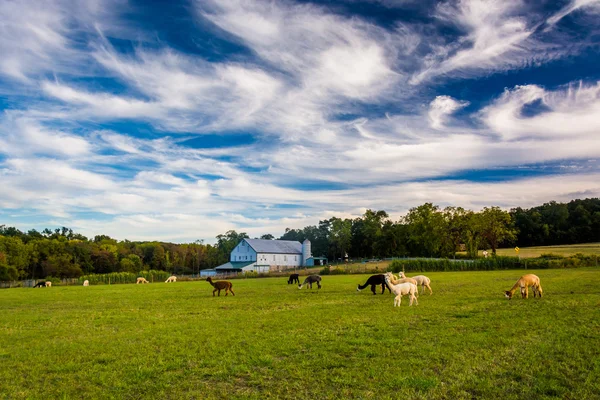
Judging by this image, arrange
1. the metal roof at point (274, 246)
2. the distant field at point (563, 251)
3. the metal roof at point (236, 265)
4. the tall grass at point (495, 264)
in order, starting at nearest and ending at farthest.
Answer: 1. the tall grass at point (495, 264)
2. the distant field at point (563, 251)
3. the metal roof at point (236, 265)
4. the metal roof at point (274, 246)

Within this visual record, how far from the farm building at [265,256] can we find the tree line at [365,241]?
Result: 19087 millimetres

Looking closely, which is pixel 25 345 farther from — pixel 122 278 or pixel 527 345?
pixel 122 278

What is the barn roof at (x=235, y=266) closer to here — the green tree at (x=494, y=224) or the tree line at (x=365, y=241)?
the tree line at (x=365, y=241)

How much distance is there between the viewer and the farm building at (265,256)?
98.4 metres

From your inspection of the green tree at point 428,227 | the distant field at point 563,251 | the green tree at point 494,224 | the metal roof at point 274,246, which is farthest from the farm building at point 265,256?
the distant field at point 563,251

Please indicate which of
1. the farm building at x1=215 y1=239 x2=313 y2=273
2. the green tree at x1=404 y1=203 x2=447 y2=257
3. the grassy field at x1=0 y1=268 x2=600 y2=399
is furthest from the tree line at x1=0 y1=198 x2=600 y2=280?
the grassy field at x1=0 y1=268 x2=600 y2=399

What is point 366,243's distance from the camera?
411ft

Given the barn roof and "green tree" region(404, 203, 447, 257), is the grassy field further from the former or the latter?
the barn roof

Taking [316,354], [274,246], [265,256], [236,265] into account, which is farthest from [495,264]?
[236,265]

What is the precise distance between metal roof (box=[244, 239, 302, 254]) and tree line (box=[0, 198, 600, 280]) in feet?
65.9

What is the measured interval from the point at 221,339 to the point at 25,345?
18.6 ft

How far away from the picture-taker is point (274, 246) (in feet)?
348

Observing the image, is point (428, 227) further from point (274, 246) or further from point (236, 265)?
point (236, 265)

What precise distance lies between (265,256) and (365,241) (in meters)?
37.0
